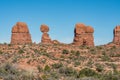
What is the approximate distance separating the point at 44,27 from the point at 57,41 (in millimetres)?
6888

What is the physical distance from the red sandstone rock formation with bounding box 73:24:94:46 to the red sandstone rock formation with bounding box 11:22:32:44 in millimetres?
9542

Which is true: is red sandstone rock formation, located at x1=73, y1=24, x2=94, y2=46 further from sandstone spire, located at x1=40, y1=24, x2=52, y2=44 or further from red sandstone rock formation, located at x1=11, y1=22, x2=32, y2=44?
red sandstone rock formation, located at x1=11, y1=22, x2=32, y2=44

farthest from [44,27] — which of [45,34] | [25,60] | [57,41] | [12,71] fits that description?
[12,71]

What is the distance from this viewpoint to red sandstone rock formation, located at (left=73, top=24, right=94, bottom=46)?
63.7 m

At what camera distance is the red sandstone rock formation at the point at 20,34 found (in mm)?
61094

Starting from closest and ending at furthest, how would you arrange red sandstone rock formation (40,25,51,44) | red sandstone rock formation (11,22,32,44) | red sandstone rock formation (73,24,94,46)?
red sandstone rock formation (11,22,32,44) < red sandstone rock formation (40,25,51,44) < red sandstone rock formation (73,24,94,46)

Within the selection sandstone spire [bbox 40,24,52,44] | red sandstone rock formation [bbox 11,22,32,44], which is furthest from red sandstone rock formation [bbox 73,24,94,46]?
red sandstone rock formation [bbox 11,22,32,44]

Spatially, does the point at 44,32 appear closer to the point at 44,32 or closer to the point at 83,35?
the point at 44,32

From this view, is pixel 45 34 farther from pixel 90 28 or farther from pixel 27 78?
pixel 27 78

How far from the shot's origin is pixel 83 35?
2518 inches

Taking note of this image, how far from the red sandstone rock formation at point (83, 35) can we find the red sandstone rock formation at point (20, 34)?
31.3ft

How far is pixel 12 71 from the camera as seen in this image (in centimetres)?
2347

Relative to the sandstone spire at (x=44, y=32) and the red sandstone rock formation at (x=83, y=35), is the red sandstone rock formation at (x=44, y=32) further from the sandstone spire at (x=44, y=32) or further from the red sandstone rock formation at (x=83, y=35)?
the red sandstone rock formation at (x=83, y=35)

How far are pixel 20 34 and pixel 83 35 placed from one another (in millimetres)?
12707
